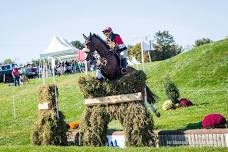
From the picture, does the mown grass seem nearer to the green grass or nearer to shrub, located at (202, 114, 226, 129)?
the green grass

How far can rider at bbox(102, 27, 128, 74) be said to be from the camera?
541 inches

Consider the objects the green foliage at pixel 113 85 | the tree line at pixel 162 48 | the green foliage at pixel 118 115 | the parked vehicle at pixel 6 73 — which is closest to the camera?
the green foliage at pixel 118 115

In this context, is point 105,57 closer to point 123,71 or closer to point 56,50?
point 123,71

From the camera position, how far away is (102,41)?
1338 cm

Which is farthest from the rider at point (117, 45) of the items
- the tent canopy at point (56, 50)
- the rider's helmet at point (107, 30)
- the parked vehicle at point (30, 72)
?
the parked vehicle at point (30, 72)

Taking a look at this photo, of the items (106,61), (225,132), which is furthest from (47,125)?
(225,132)

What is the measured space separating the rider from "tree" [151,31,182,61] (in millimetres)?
81722

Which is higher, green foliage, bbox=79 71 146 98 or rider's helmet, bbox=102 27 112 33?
rider's helmet, bbox=102 27 112 33

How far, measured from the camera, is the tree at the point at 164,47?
9950 cm

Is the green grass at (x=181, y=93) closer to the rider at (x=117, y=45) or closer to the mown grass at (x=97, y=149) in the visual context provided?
the mown grass at (x=97, y=149)

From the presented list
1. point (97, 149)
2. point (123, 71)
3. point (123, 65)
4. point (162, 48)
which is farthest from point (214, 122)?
point (162, 48)

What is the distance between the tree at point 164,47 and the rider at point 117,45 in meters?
81.7

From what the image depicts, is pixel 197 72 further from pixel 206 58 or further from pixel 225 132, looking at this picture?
pixel 225 132

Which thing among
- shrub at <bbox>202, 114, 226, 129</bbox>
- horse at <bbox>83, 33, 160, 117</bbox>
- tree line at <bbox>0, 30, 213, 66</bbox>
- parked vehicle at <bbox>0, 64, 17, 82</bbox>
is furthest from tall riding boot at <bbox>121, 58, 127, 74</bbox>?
tree line at <bbox>0, 30, 213, 66</bbox>
